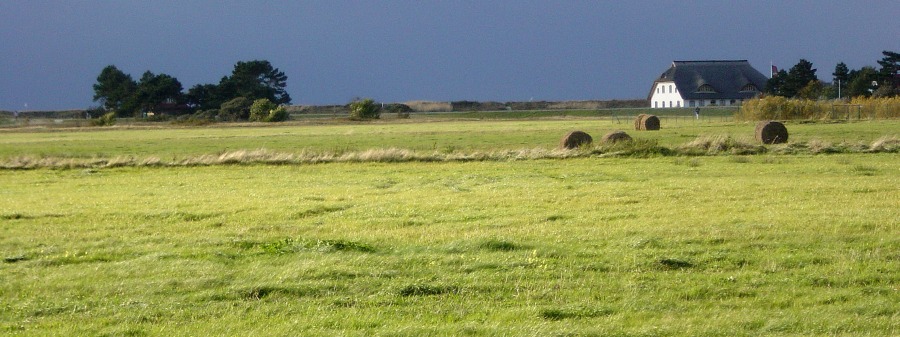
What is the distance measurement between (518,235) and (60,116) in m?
120

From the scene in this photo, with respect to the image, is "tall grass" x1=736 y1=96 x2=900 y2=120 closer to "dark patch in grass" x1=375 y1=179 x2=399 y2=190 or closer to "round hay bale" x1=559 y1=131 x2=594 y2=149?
"round hay bale" x1=559 y1=131 x2=594 y2=149

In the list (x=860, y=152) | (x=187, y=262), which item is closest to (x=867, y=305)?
(x=187, y=262)

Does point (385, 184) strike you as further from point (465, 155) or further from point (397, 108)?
point (397, 108)

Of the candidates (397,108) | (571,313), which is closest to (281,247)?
(571,313)

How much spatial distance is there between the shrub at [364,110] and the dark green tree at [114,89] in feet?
104

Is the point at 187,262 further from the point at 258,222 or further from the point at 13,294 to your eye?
the point at 258,222

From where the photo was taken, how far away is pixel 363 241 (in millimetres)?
13109

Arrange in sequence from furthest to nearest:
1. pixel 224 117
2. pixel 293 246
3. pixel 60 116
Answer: pixel 60 116 → pixel 224 117 → pixel 293 246

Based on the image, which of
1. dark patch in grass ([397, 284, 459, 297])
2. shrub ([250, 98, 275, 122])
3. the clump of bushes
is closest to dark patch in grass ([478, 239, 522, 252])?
dark patch in grass ([397, 284, 459, 297])

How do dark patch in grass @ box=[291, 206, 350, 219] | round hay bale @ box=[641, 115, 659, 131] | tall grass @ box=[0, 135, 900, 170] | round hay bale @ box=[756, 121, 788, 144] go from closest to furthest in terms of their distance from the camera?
1. dark patch in grass @ box=[291, 206, 350, 219]
2. tall grass @ box=[0, 135, 900, 170]
3. round hay bale @ box=[756, 121, 788, 144]
4. round hay bale @ box=[641, 115, 659, 131]

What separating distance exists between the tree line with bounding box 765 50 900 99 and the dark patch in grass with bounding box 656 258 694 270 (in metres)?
91.8

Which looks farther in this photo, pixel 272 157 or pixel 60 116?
pixel 60 116

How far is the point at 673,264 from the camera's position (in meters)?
10.7

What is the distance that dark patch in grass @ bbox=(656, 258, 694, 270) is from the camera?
1064 cm
